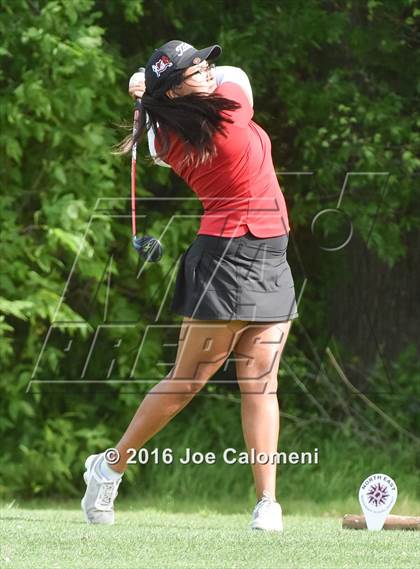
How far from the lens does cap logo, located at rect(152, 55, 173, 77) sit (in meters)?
4.50

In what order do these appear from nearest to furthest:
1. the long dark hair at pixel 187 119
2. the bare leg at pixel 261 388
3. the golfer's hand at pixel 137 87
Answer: the long dark hair at pixel 187 119
the bare leg at pixel 261 388
the golfer's hand at pixel 137 87

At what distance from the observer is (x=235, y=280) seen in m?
4.56

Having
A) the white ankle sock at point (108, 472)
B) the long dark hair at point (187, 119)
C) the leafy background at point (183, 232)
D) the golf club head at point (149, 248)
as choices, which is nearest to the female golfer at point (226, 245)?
the long dark hair at point (187, 119)

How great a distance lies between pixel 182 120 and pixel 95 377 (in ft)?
11.8

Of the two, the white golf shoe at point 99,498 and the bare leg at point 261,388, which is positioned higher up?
the bare leg at point 261,388

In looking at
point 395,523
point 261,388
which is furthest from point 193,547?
point 395,523

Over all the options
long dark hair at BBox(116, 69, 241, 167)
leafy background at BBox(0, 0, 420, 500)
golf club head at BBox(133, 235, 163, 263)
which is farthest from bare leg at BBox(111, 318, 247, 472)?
leafy background at BBox(0, 0, 420, 500)

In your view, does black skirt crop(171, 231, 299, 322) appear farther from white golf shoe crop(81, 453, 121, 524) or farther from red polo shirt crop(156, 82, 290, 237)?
white golf shoe crop(81, 453, 121, 524)

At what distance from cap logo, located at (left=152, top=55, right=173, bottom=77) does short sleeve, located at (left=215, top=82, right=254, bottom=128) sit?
0.70ft

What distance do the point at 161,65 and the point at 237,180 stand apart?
52cm

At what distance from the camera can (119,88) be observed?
24.7ft

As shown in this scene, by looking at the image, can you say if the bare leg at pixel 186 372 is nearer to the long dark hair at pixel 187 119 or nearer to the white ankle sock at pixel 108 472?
the white ankle sock at pixel 108 472

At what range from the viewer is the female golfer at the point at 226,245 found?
4496mm

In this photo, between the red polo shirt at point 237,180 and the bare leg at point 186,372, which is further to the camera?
the bare leg at point 186,372
